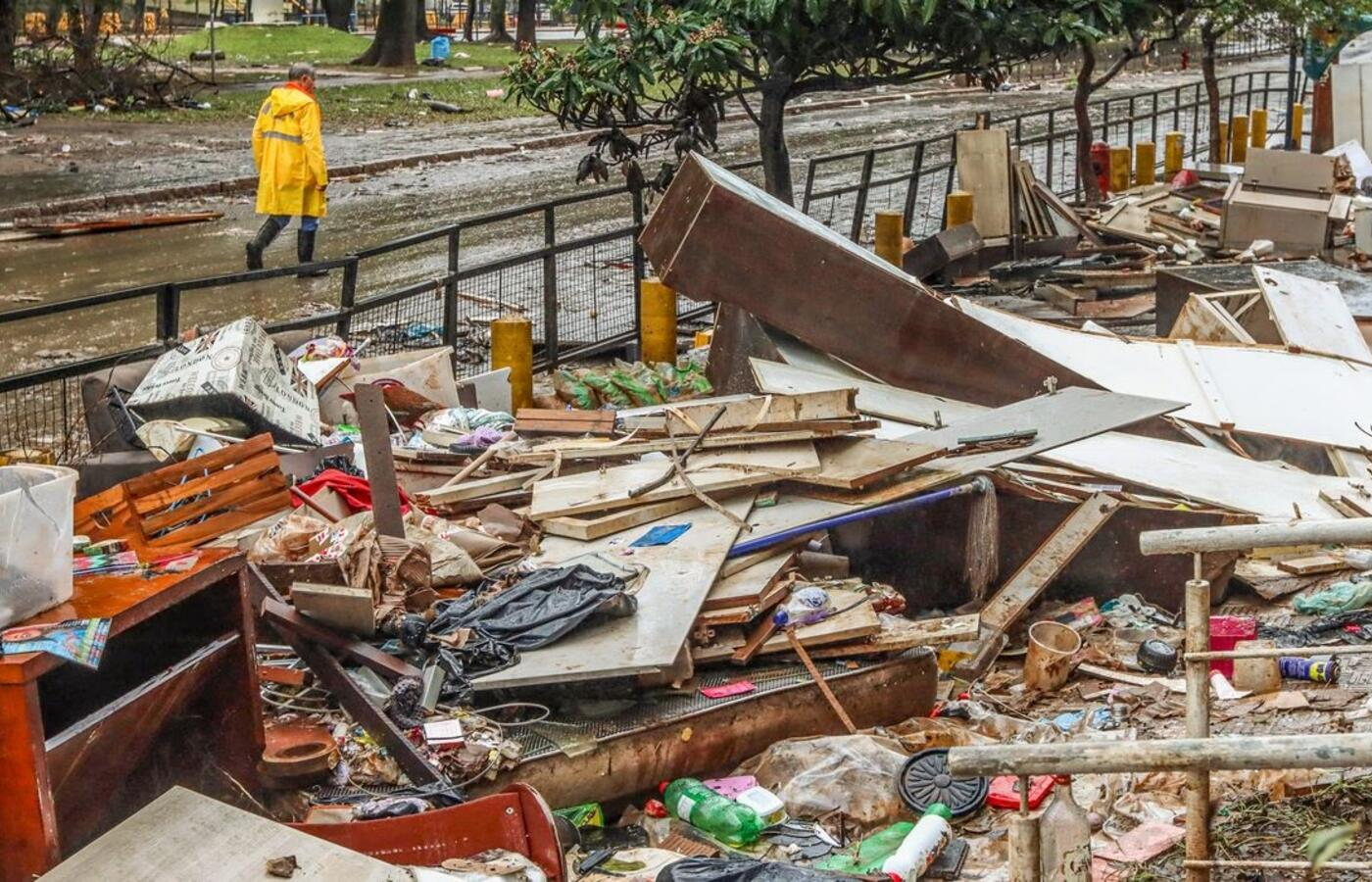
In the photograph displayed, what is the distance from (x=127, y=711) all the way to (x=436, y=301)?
7.18 meters

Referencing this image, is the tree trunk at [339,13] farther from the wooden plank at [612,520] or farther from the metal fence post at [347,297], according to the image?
the wooden plank at [612,520]

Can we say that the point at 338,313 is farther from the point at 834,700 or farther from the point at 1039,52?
the point at 1039,52

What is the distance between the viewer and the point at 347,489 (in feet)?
27.2

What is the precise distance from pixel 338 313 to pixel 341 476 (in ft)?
7.12

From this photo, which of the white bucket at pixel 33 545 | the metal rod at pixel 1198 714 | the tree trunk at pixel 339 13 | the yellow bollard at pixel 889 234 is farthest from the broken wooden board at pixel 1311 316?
the tree trunk at pixel 339 13

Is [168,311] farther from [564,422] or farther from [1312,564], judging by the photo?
[1312,564]

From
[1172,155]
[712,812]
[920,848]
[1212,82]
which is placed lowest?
[712,812]

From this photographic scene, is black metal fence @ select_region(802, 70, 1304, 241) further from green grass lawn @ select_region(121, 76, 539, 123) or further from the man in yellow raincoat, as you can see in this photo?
green grass lawn @ select_region(121, 76, 539, 123)

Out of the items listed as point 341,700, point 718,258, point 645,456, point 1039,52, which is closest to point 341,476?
point 645,456

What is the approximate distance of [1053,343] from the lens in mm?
10781

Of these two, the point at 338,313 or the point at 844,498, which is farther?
the point at 338,313

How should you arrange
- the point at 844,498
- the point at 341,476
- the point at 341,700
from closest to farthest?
1. the point at 341,700
2. the point at 844,498
3. the point at 341,476

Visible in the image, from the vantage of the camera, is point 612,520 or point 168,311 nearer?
point 612,520

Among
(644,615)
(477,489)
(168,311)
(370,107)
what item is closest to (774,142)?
(168,311)
